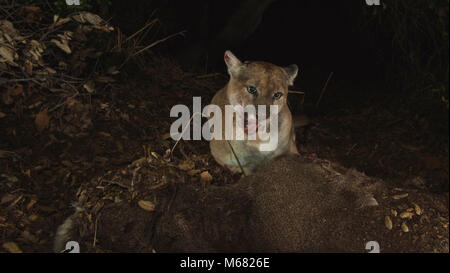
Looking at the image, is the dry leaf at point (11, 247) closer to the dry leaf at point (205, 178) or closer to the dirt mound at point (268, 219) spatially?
the dirt mound at point (268, 219)

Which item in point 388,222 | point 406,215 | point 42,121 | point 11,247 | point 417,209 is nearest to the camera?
point 11,247

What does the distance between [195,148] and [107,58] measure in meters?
1.41

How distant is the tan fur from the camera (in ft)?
13.3

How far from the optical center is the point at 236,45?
5.95 meters

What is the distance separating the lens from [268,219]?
11.3 ft

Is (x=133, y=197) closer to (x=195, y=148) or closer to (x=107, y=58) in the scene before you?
(x=195, y=148)

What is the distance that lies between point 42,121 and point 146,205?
1.58 meters

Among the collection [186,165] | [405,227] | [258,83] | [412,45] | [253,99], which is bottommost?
[405,227]

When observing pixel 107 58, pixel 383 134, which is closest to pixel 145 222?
pixel 107 58

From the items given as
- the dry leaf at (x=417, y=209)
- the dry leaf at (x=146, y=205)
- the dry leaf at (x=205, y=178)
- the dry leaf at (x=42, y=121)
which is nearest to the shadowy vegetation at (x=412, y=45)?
the dry leaf at (x=417, y=209)

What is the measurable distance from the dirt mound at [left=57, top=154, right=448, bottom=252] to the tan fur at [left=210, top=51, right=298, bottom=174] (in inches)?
31.0

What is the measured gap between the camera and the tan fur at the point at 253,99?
4.06 metres

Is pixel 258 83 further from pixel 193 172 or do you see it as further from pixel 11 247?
pixel 11 247

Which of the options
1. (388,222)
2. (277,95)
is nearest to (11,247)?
(277,95)
